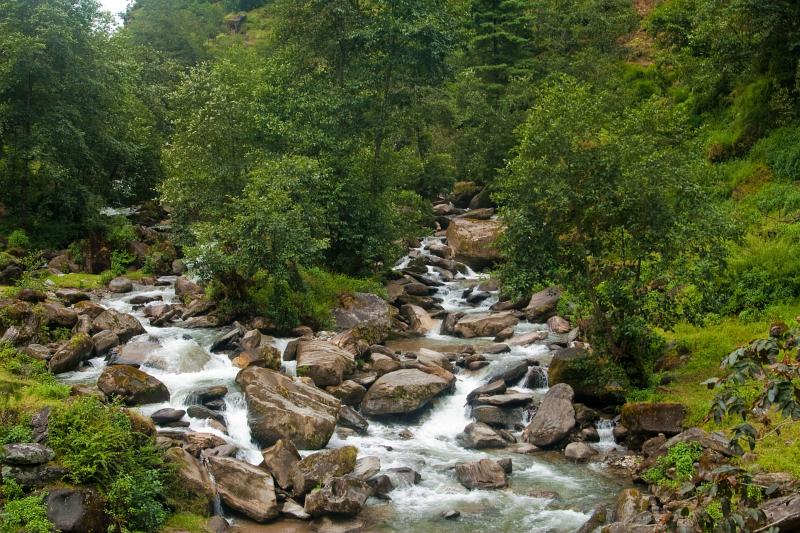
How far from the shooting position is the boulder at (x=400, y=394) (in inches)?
725

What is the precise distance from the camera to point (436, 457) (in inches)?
644

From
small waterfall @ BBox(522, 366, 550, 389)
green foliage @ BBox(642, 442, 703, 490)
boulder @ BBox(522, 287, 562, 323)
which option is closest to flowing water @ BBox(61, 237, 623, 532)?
small waterfall @ BBox(522, 366, 550, 389)

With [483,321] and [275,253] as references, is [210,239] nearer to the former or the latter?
[275,253]

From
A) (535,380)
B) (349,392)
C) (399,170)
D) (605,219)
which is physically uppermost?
(399,170)

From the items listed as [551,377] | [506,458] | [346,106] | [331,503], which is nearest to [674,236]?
[551,377]

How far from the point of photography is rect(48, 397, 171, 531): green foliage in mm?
11602

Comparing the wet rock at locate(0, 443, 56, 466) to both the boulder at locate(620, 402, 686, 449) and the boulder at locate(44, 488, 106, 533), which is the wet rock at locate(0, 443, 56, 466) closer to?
the boulder at locate(44, 488, 106, 533)

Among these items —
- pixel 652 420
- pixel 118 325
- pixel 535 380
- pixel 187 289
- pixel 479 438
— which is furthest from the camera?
pixel 187 289

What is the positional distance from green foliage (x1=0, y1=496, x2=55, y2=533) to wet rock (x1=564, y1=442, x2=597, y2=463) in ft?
35.4

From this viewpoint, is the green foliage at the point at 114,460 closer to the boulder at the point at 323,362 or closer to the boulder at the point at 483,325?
the boulder at the point at 323,362

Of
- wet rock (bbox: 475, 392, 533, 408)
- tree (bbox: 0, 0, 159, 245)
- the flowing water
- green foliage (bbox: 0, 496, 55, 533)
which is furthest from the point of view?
tree (bbox: 0, 0, 159, 245)

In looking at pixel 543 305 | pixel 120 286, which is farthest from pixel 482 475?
pixel 120 286

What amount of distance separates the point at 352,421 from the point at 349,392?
4.85 ft

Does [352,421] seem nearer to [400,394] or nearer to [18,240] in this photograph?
[400,394]
